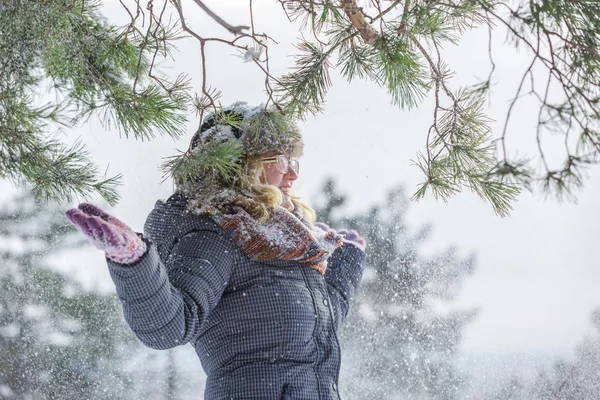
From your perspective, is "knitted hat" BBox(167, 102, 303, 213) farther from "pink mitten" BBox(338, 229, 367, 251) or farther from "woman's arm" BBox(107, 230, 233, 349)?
"pink mitten" BBox(338, 229, 367, 251)

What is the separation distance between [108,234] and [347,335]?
8.71 feet

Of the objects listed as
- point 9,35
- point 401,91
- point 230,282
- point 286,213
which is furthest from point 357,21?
point 9,35

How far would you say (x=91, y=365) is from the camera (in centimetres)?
320

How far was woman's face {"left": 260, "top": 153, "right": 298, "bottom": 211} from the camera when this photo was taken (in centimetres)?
122

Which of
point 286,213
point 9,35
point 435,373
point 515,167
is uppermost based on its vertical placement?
point 435,373

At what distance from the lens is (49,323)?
10.5 ft

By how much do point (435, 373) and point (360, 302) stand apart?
0.51m

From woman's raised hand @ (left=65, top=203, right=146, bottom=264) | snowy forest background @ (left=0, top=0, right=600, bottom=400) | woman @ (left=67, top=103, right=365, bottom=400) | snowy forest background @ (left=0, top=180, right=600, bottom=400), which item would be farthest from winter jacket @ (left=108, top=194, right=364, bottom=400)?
snowy forest background @ (left=0, top=180, right=600, bottom=400)

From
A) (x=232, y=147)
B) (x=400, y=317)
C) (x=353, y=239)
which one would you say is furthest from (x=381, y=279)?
(x=232, y=147)

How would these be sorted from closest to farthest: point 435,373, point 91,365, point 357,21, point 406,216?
point 357,21 < point 91,365 < point 435,373 < point 406,216

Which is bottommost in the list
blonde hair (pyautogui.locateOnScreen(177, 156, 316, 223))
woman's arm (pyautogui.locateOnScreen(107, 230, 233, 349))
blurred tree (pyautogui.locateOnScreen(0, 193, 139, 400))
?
woman's arm (pyautogui.locateOnScreen(107, 230, 233, 349))

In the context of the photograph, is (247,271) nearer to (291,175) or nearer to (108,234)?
(291,175)

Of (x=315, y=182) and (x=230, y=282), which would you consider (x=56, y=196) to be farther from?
(x=315, y=182)

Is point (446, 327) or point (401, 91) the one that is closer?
point (401, 91)
